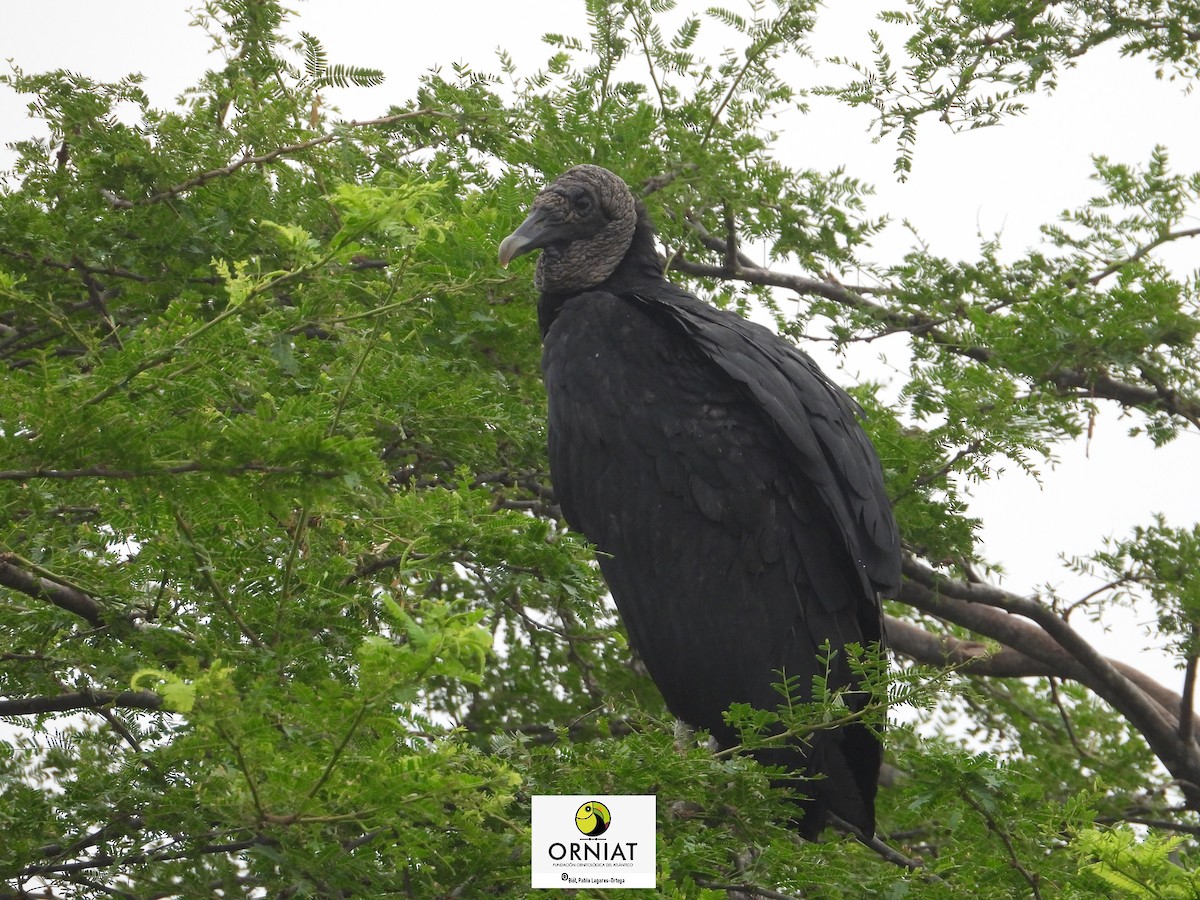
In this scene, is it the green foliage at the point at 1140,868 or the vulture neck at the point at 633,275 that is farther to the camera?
the vulture neck at the point at 633,275

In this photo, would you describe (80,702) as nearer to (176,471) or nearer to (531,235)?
(176,471)

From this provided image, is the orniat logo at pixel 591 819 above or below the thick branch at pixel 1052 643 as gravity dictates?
below

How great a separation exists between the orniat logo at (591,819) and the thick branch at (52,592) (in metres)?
1.19

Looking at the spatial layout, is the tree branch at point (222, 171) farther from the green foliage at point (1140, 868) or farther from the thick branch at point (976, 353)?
the green foliage at point (1140, 868)

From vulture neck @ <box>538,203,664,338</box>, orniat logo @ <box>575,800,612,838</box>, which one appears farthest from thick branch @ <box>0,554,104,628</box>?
vulture neck @ <box>538,203,664,338</box>

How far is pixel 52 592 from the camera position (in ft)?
10.2

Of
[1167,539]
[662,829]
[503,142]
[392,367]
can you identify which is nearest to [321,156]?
[503,142]

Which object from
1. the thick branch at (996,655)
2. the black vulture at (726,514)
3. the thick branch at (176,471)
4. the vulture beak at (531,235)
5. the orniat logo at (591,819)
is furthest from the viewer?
the thick branch at (996,655)

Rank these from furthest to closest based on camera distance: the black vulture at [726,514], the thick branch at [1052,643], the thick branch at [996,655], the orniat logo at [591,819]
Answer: the thick branch at [996,655] < the thick branch at [1052,643] < the black vulture at [726,514] < the orniat logo at [591,819]

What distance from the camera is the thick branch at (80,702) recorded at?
334 cm

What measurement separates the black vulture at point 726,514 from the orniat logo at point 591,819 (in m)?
1.13

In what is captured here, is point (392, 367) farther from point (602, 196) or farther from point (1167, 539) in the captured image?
point (1167, 539)

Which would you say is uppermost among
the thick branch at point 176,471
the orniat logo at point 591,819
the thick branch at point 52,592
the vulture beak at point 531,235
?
the vulture beak at point 531,235

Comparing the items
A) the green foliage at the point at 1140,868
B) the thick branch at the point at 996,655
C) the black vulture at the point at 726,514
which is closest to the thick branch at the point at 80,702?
the black vulture at the point at 726,514
